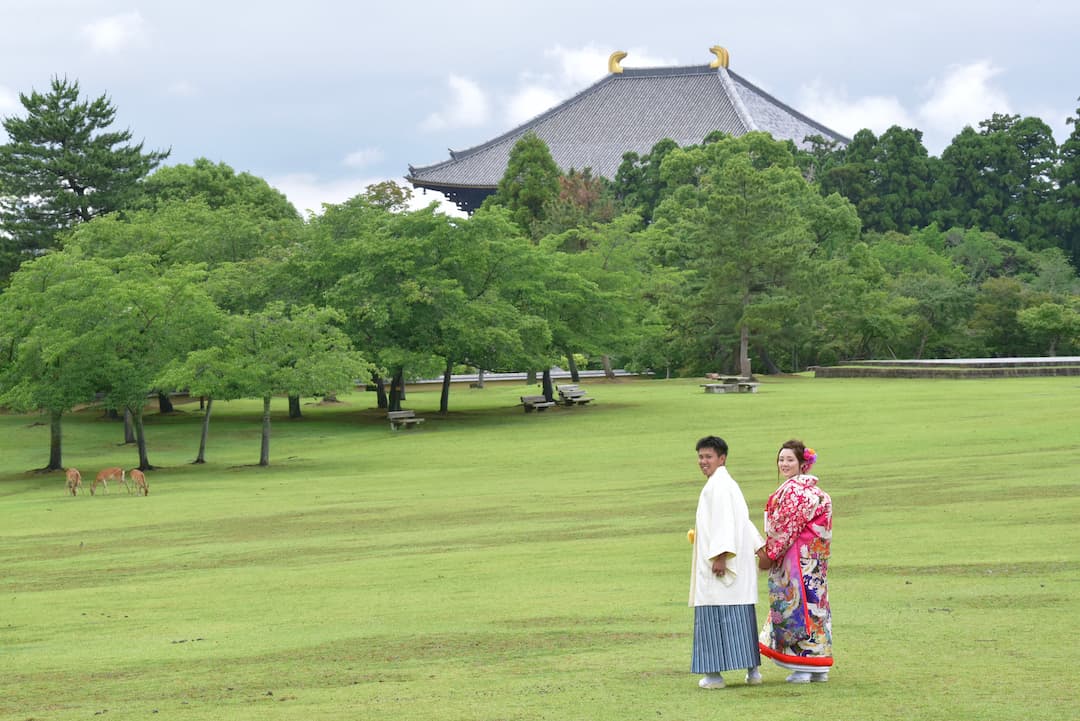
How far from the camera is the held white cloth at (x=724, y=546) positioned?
24.1 ft

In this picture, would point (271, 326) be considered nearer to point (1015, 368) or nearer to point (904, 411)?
point (904, 411)

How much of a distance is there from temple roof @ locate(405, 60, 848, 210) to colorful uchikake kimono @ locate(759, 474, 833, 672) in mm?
79035

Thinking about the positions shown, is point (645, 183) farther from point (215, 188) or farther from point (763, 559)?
point (763, 559)

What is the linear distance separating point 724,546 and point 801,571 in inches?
21.5

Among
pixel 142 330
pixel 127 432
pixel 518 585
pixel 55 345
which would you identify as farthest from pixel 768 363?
pixel 518 585

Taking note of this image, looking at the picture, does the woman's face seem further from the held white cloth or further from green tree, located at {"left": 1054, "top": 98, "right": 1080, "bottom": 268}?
green tree, located at {"left": 1054, "top": 98, "right": 1080, "bottom": 268}

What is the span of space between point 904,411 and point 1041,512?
1842 centimetres

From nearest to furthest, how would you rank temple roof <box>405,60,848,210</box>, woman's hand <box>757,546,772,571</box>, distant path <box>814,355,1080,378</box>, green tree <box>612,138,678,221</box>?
woman's hand <box>757,546,772,571</box> → distant path <box>814,355,1080,378</box> → green tree <box>612,138,678,221</box> → temple roof <box>405,60,848,210</box>

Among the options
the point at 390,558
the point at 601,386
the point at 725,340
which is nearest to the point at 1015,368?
the point at 725,340

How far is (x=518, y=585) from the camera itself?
38.9 feet

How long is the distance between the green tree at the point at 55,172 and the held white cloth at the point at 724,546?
44.4 meters

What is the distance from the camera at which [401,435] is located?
1416 inches

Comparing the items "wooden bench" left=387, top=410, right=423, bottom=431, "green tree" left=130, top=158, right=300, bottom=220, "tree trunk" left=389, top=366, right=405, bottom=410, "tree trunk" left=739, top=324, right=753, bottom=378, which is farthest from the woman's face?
"green tree" left=130, top=158, right=300, bottom=220

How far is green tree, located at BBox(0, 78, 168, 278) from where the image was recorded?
47.7 m
